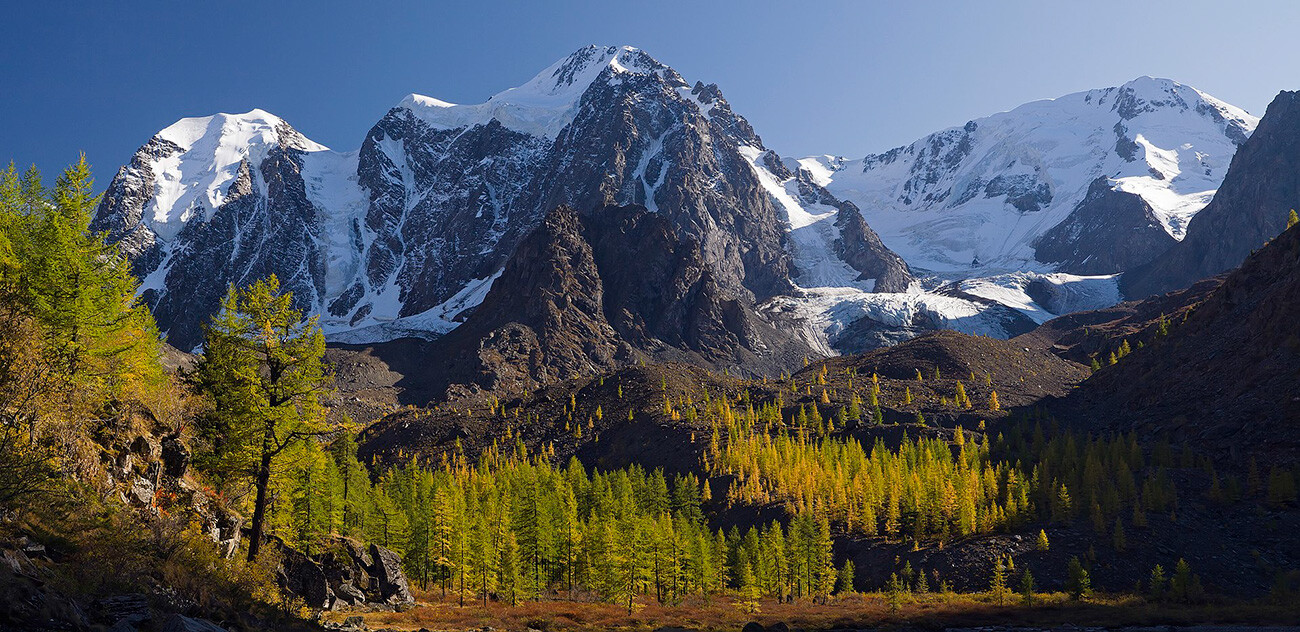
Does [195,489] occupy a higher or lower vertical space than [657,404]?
lower

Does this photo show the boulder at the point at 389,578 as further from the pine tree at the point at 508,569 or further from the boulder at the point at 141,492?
the boulder at the point at 141,492

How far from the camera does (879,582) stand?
9256 centimetres

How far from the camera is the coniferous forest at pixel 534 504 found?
81.6 feet

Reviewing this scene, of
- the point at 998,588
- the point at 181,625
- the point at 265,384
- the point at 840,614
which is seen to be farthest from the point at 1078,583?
the point at 181,625

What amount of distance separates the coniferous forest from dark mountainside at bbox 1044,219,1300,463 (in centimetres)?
525

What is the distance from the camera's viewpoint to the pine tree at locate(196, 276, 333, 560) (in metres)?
29.0

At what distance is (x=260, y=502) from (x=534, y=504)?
158ft

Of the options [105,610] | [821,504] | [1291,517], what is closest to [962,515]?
[821,504]

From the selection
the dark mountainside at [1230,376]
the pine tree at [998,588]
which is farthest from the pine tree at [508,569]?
the dark mountainside at [1230,376]

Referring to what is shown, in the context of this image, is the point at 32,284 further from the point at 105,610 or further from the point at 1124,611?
the point at 1124,611

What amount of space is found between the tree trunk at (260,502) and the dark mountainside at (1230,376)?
126 meters

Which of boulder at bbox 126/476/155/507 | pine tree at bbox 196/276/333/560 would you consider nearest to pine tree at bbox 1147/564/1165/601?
pine tree at bbox 196/276/333/560

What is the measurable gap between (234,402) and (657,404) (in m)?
169

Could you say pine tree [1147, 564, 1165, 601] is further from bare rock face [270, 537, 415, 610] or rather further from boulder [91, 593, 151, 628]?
boulder [91, 593, 151, 628]
